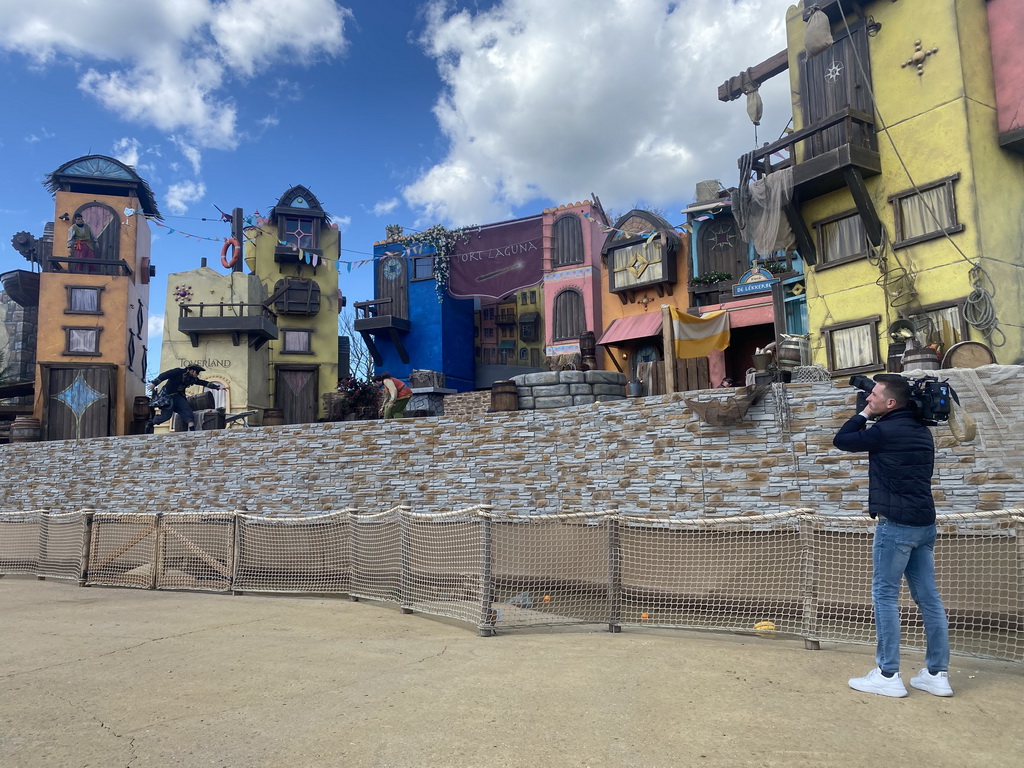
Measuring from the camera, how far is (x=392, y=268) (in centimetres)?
2759

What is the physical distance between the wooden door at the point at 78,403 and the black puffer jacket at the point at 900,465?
82.1ft

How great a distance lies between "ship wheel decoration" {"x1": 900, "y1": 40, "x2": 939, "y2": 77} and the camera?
42.9 ft

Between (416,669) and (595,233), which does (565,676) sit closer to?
(416,669)

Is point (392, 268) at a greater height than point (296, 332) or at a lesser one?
greater

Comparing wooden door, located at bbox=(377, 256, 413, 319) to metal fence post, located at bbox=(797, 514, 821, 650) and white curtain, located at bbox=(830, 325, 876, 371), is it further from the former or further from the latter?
metal fence post, located at bbox=(797, 514, 821, 650)

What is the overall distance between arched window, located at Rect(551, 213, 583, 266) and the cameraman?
20.9 meters

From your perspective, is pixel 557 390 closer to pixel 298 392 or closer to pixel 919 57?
pixel 919 57

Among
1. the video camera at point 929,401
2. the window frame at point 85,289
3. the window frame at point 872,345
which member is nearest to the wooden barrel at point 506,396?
the window frame at point 872,345

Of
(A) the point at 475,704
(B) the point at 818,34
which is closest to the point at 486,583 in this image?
(A) the point at 475,704

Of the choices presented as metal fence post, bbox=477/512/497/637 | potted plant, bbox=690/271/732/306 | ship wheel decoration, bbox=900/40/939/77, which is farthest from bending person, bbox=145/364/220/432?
ship wheel decoration, bbox=900/40/939/77

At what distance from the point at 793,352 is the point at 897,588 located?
33.8ft

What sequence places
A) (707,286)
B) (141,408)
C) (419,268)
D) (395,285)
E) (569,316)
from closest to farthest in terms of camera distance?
(707,286) → (141,408) → (569,316) → (419,268) → (395,285)

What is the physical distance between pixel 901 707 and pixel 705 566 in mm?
4589

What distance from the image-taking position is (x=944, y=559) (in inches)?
264
